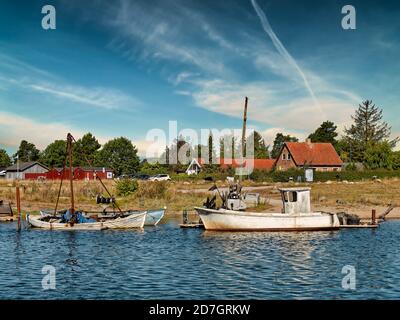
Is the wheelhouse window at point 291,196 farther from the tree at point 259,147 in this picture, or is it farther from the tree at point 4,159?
the tree at point 4,159

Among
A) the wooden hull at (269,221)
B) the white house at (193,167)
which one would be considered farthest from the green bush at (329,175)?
the wooden hull at (269,221)

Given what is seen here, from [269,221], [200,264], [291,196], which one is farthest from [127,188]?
[200,264]

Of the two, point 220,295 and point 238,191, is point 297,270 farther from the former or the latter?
point 238,191

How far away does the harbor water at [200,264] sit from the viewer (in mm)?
23484

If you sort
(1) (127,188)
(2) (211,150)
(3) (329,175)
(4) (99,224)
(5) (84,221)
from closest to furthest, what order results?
(4) (99,224) → (5) (84,221) → (1) (127,188) → (3) (329,175) → (2) (211,150)

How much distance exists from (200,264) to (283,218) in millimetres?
14947

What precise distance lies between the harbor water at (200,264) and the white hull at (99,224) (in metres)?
1.71

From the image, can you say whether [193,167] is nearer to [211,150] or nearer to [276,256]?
[211,150]

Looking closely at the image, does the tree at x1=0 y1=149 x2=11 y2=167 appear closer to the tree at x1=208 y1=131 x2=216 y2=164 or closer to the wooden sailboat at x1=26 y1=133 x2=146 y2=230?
the tree at x1=208 y1=131 x2=216 y2=164

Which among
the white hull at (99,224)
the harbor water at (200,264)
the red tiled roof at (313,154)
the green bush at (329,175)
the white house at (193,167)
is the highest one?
the red tiled roof at (313,154)

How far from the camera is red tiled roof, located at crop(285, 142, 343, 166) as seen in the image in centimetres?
10856

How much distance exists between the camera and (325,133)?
148 metres
